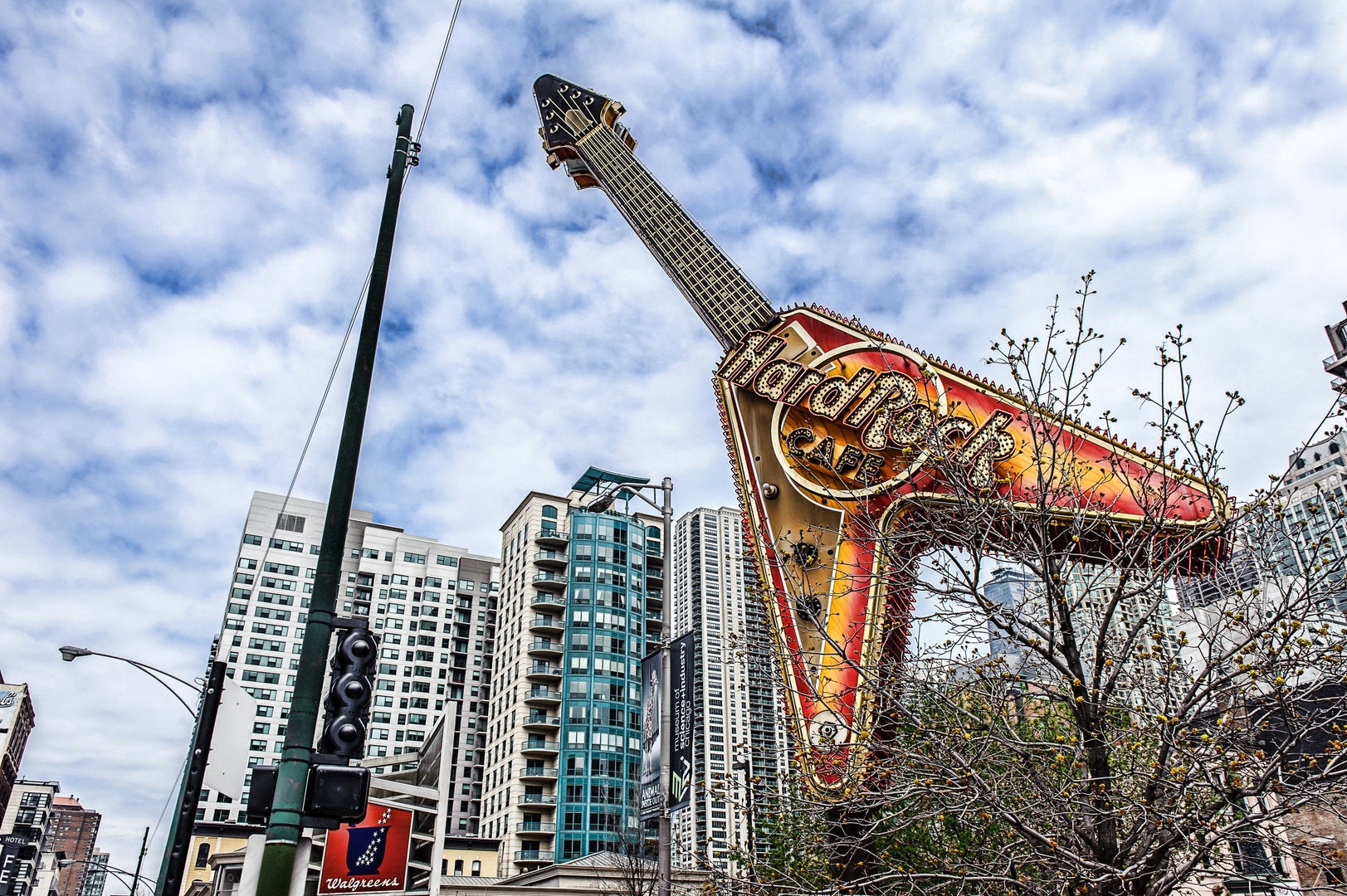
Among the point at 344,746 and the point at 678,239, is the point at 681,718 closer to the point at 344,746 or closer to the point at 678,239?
the point at 344,746

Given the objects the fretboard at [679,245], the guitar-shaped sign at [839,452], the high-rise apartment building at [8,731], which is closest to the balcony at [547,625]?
the fretboard at [679,245]

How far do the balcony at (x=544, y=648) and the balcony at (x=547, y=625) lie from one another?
71 cm

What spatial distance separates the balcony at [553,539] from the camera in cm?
7662

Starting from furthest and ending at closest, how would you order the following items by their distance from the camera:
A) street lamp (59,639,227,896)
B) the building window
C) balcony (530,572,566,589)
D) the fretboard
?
1. the building window
2. balcony (530,572,566,589)
3. the fretboard
4. street lamp (59,639,227,896)

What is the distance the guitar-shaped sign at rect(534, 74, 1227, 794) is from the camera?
63.0 ft

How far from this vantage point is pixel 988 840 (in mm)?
14156

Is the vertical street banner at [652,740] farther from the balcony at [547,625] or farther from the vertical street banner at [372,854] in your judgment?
the balcony at [547,625]

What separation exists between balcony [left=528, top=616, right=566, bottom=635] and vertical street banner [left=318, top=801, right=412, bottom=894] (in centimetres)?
5100

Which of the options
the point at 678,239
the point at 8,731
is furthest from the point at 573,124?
the point at 8,731

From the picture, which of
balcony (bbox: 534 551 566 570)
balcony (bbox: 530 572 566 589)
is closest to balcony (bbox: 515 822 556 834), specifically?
balcony (bbox: 530 572 566 589)

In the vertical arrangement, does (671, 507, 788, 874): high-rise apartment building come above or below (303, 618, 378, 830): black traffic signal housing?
above

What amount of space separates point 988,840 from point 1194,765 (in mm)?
4885

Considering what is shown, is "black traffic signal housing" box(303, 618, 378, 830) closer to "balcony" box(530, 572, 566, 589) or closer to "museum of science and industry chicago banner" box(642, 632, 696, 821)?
"museum of science and industry chicago banner" box(642, 632, 696, 821)

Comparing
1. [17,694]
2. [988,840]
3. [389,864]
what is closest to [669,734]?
[988,840]
